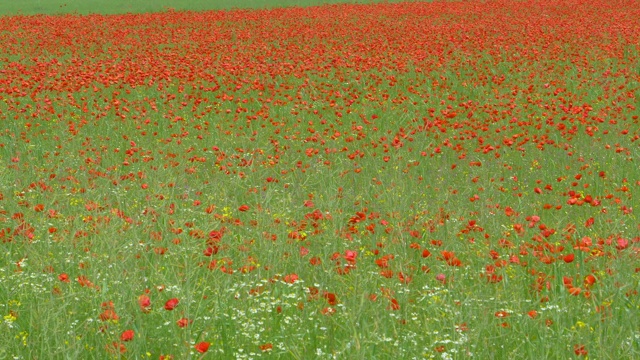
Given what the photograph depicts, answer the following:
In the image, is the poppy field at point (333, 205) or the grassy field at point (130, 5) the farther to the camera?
the grassy field at point (130, 5)

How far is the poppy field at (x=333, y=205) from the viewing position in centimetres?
375

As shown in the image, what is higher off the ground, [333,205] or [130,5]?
[333,205]

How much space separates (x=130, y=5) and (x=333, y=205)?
28302 millimetres

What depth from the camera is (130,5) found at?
3222 centimetres

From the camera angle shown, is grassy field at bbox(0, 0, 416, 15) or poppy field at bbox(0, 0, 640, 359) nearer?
poppy field at bbox(0, 0, 640, 359)

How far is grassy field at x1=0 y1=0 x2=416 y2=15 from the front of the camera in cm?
3081

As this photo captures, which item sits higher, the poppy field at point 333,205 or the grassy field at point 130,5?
the poppy field at point 333,205

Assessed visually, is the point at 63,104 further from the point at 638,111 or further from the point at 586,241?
the point at 586,241

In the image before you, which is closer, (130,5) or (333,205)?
(333,205)

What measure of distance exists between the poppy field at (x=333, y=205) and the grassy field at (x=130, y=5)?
1234 cm

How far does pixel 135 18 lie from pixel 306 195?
1987cm

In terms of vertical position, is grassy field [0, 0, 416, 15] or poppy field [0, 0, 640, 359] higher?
poppy field [0, 0, 640, 359]

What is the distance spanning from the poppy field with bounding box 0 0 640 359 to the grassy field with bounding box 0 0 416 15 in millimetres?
12342

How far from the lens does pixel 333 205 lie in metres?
5.66
